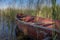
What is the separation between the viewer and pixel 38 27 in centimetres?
249

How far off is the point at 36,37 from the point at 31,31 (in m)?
0.14

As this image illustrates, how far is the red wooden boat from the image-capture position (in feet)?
7.95

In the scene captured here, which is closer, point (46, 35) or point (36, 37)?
point (46, 35)

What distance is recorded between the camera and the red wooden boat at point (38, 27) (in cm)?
242

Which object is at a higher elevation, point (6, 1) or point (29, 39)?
point (6, 1)

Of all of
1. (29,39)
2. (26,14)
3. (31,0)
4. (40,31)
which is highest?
(31,0)

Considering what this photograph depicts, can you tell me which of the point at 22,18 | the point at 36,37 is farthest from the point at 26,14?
the point at 36,37

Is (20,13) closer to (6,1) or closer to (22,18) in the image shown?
(22,18)

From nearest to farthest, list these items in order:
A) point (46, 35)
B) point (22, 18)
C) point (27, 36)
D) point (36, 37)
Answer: point (46, 35) → point (36, 37) → point (27, 36) → point (22, 18)

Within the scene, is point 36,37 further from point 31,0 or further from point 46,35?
point 31,0

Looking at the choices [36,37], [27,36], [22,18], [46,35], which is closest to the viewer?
[46,35]

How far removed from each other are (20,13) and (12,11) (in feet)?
2.27

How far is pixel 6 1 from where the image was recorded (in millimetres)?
3188

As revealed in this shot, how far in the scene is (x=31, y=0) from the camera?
2.71m
